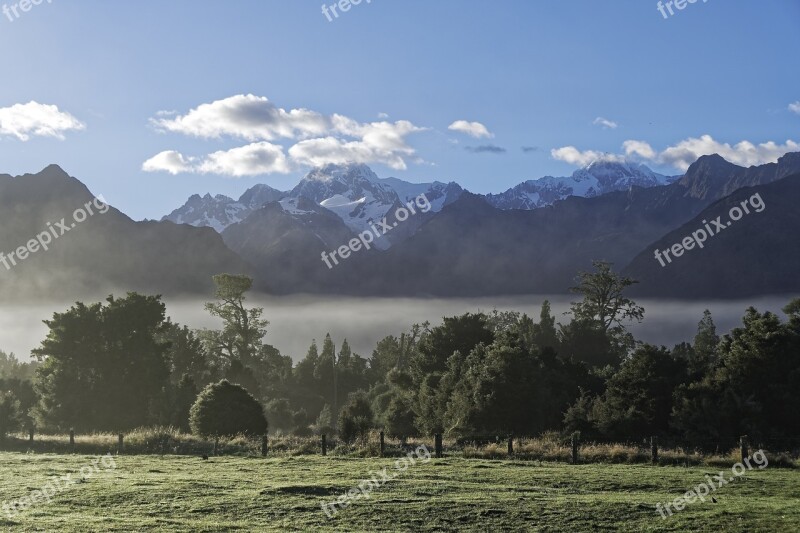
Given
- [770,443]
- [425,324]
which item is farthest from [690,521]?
[425,324]

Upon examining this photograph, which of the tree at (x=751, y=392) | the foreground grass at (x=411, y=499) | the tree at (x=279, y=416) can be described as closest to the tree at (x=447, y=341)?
the tree at (x=279, y=416)

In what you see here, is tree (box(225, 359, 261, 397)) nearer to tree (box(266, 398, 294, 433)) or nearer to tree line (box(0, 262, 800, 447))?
tree line (box(0, 262, 800, 447))

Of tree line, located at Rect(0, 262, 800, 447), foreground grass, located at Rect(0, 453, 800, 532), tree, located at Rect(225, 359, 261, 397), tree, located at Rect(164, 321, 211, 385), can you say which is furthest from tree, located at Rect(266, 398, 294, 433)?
foreground grass, located at Rect(0, 453, 800, 532)

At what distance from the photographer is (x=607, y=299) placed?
102 m

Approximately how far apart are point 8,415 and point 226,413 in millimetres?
23407

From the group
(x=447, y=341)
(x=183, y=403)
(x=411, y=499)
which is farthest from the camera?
(x=447, y=341)

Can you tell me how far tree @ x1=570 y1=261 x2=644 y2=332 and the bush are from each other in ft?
187

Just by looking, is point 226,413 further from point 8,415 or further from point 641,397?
point 641,397

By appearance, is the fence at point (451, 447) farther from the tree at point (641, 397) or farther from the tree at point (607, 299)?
the tree at point (607, 299)

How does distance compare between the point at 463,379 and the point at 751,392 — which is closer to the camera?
the point at 751,392

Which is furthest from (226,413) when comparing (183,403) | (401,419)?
(401,419)

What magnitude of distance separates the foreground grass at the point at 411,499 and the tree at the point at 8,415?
3373 centimetres

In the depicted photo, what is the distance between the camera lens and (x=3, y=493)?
24.1 m

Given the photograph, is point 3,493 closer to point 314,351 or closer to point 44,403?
point 44,403
